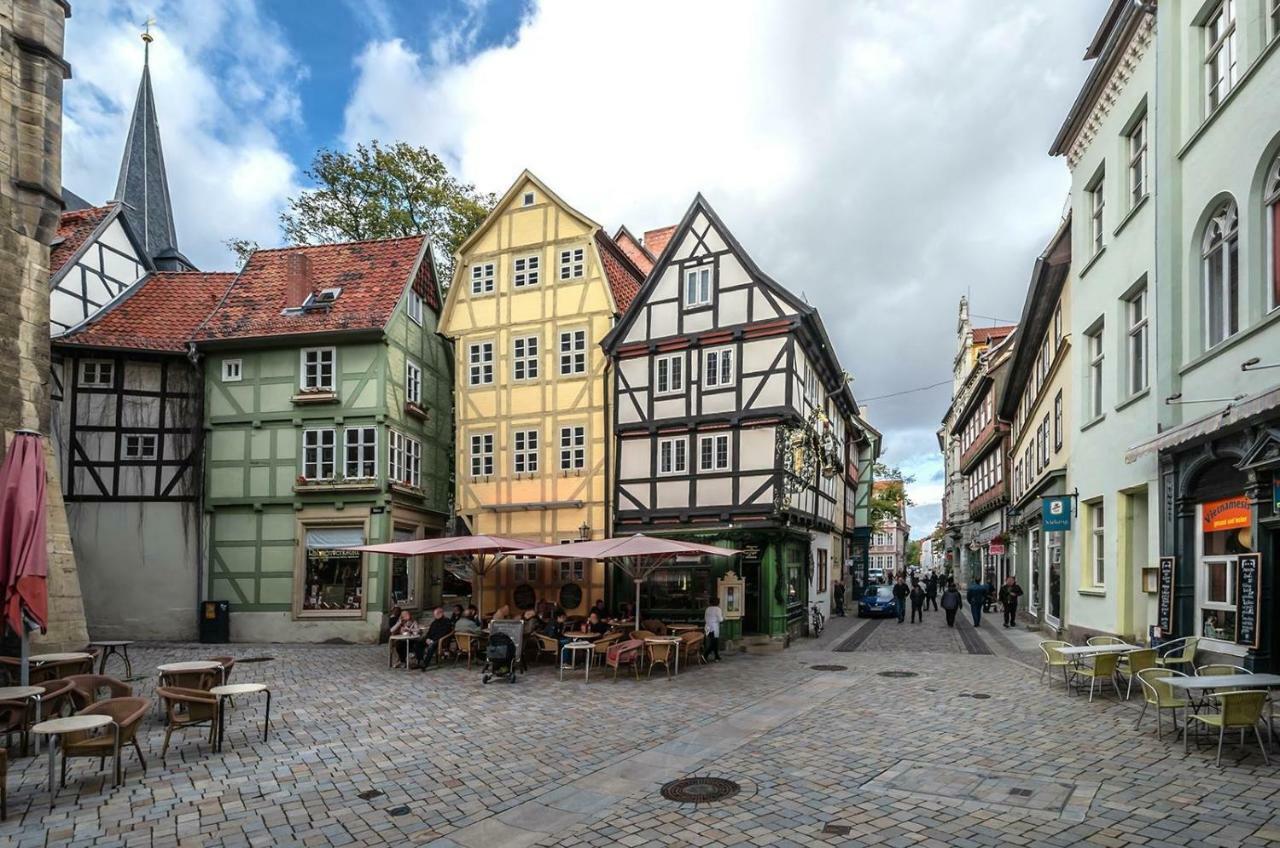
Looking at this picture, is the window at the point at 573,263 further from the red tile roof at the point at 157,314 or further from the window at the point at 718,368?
the red tile roof at the point at 157,314

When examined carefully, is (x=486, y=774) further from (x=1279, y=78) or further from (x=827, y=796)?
(x=1279, y=78)

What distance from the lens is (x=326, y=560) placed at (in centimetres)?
2372

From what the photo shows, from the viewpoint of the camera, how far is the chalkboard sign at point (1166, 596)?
12477mm

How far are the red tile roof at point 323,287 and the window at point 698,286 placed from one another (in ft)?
28.6

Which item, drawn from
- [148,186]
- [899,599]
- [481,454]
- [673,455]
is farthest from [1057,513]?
[148,186]

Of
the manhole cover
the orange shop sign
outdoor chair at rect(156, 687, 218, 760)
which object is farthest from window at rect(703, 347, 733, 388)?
outdoor chair at rect(156, 687, 218, 760)

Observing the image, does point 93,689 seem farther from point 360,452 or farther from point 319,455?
point 319,455

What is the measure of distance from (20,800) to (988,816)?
8.95 m

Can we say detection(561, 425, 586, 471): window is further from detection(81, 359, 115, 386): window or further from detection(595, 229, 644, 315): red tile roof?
detection(81, 359, 115, 386): window

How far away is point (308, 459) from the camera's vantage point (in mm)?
24000

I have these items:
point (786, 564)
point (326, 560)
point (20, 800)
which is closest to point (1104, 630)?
point (786, 564)

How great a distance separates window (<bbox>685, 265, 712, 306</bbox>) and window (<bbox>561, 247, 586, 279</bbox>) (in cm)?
346

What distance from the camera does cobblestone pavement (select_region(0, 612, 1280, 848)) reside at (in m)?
6.86

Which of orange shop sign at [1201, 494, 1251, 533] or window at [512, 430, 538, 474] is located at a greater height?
window at [512, 430, 538, 474]
